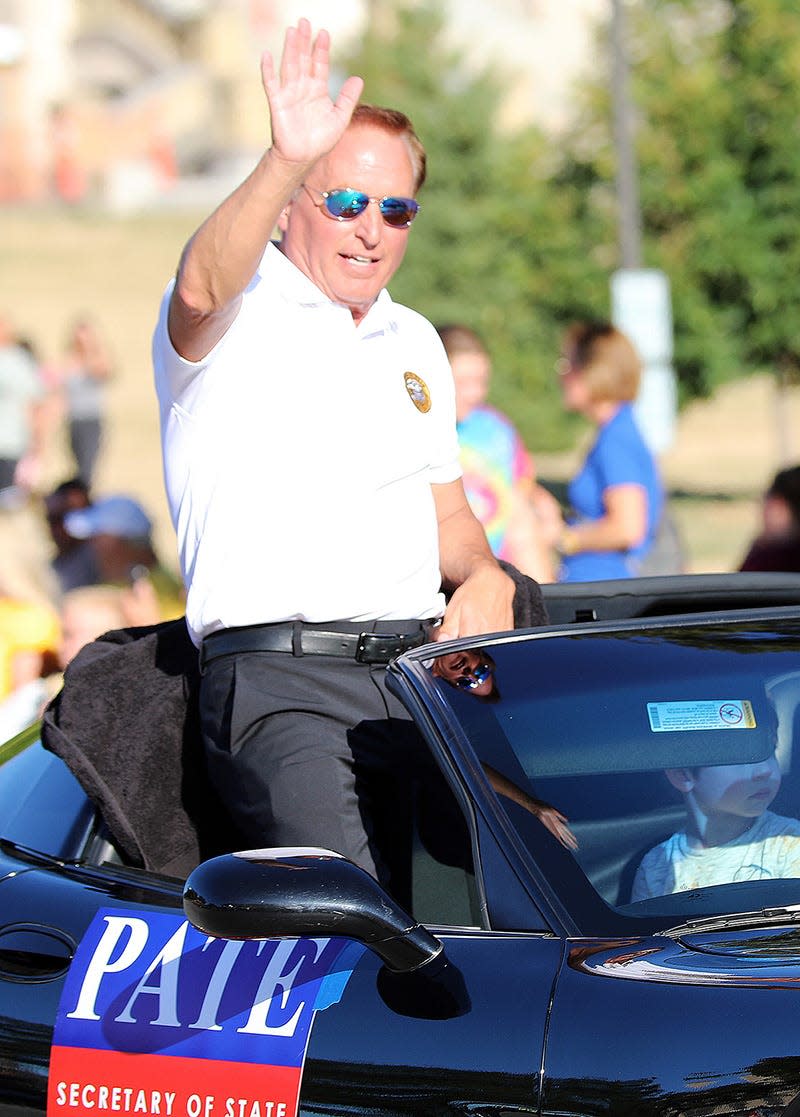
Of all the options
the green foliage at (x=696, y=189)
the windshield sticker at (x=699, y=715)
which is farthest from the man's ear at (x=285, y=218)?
the green foliage at (x=696, y=189)

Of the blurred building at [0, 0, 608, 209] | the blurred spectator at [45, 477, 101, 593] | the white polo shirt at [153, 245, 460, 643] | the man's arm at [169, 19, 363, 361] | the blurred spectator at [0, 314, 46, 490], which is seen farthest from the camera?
the blurred building at [0, 0, 608, 209]

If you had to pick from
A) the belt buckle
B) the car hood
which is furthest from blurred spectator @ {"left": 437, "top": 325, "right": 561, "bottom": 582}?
the car hood

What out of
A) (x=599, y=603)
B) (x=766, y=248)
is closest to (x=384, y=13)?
(x=766, y=248)

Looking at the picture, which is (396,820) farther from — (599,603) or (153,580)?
(153,580)

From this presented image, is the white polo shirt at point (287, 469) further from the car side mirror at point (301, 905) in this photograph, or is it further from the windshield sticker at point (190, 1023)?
the car side mirror at point (301, 905)

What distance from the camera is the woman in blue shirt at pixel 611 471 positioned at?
611cm

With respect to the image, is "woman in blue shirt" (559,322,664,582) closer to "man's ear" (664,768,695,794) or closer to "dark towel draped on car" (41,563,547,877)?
"dark towel draped on car" (41,563,547,877)

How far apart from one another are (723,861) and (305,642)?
82 centimetres

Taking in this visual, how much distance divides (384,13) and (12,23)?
1517 cm

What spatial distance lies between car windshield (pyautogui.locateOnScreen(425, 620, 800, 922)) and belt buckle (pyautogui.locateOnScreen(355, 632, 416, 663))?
0.28m

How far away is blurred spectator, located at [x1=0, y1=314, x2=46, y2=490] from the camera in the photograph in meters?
12.7

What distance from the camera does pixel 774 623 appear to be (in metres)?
2.86

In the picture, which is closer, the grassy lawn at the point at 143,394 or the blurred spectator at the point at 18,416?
the blurred spectator at the point at 18,416

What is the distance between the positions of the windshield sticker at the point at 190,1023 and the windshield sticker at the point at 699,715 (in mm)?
547
